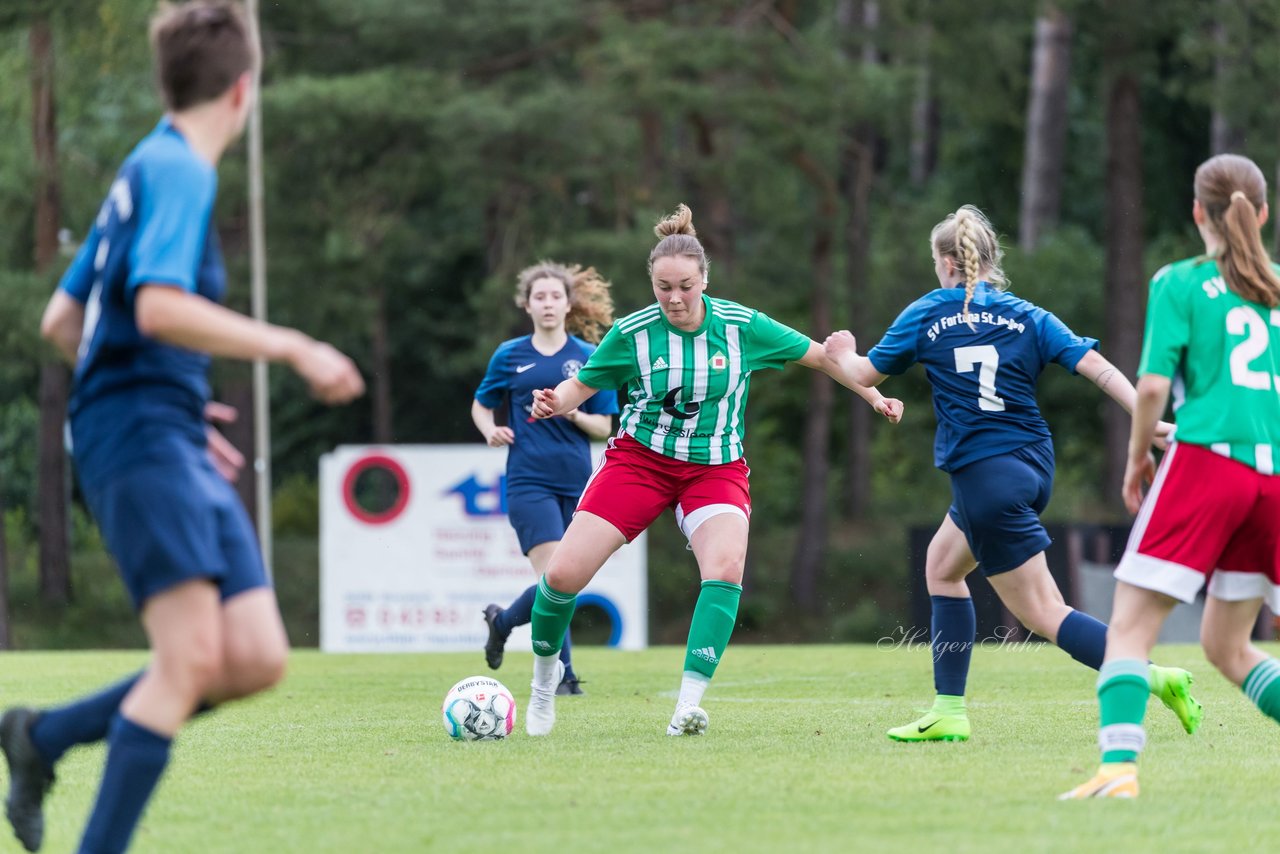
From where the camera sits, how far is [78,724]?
466cm

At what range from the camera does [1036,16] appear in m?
25.3

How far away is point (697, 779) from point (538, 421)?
4.02m

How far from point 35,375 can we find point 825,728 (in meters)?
27.0

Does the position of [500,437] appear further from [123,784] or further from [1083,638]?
[123,784]

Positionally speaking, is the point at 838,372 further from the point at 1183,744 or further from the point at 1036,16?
the point at 1036,16

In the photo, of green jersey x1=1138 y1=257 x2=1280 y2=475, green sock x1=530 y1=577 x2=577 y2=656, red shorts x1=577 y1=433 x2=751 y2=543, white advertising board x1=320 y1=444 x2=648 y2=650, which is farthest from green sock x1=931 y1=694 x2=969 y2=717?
white advertising board x1=320 y1=444 x2=648 y2=650

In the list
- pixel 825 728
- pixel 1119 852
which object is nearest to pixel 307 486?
pixel 825 728

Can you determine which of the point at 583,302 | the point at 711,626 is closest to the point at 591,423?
the point at 583,302

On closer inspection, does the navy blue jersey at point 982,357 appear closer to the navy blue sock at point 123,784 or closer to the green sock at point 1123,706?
the green sock at point 1123,706

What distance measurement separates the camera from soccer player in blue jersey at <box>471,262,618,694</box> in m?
9.38

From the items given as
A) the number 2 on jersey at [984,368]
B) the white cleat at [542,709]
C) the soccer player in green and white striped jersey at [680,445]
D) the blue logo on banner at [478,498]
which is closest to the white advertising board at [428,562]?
the blue logo on banner at [478,498]

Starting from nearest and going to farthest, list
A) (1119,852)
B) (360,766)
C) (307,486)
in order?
1. (1119,852)
2. (360,766)
3. (307,486)

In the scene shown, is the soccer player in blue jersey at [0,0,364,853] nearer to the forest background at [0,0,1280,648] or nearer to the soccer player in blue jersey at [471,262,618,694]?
the soccer player in blue jersey at [471,262,618,694]

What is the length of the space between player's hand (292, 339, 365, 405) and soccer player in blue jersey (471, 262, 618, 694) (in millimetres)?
5364
